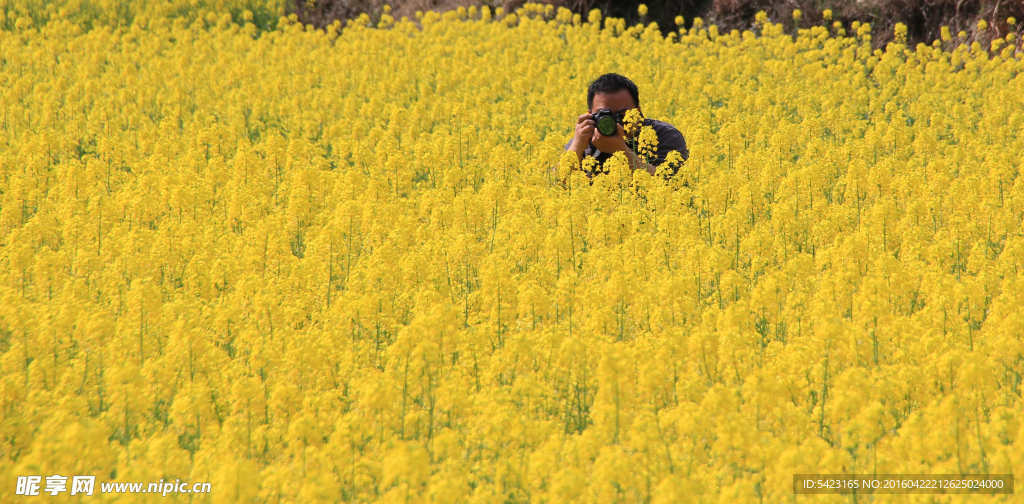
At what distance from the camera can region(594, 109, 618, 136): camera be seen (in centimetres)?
680

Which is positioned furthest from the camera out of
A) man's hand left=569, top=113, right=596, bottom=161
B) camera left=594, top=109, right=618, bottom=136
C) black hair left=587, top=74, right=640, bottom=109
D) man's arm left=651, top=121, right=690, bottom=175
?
man's arm left=651, top=121, right=690, bottom=175

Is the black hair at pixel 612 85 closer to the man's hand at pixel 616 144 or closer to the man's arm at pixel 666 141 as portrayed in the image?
the man's hand at pixel 616 144

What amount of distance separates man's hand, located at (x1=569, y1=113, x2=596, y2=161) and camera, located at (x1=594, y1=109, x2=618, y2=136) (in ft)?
0.24

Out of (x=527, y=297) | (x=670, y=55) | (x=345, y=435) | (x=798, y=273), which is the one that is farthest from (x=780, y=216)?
(x=670, y=55)

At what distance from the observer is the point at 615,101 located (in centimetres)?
717

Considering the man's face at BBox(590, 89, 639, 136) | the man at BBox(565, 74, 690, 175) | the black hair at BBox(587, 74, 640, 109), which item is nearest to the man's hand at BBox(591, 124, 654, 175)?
the man at BBox(565, 74, 690, 175)

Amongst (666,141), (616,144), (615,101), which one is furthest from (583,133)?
(666,141)

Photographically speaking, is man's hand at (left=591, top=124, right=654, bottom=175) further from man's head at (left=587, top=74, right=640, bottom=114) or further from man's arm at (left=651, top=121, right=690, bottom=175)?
man's arm at (left=651, top=121, right=690, bottom=175)

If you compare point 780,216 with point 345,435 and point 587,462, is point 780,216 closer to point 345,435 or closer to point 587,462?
point 587,462

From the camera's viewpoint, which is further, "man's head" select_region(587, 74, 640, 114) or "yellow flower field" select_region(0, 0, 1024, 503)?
"man's head" select_region(587, 74, 640, 114)

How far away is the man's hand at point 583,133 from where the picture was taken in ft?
22.7

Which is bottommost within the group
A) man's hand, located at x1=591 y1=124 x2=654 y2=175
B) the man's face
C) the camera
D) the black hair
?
man's hand, located at x1=591 y1=124 x2=654 y2=175

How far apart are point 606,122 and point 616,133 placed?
28cm

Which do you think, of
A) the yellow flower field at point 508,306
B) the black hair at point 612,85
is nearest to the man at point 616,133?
the black hair at point 612,85
